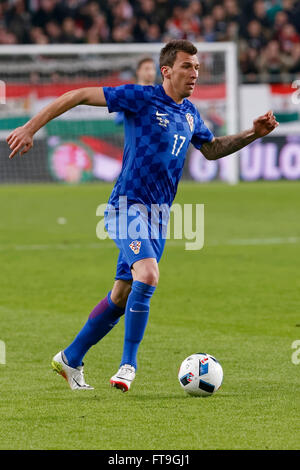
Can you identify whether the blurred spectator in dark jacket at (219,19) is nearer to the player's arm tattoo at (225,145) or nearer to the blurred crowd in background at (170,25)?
the blurred crowd in background at (170,25)

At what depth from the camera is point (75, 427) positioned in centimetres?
481

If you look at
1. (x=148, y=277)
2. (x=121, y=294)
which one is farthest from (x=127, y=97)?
(x=121, y=294)

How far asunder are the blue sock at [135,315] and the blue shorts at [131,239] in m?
0.18

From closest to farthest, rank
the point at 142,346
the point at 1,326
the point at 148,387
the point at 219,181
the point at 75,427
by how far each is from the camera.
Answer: the point at 75,427
the point at 148,387
the point at 142,346
the point at 1,326
the point at 219,181

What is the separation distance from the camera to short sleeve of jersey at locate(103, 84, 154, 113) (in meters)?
5.69

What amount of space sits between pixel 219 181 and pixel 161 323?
13.6 m

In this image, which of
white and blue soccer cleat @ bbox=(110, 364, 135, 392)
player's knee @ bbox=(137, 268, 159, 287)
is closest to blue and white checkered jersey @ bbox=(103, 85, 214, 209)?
player's knee @ bbox=(137, 268, 159, 287)

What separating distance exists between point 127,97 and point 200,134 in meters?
0.70

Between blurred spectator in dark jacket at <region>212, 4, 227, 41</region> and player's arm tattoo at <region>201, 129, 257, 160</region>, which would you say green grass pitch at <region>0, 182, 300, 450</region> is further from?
blurred spectator in dark jacket at <region>212, 4, 227, 41</region>

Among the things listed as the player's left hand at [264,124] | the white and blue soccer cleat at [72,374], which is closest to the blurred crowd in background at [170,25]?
the player's left hand at [264,124]

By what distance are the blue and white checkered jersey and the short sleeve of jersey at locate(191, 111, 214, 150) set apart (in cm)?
26

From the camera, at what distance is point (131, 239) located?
573cm
